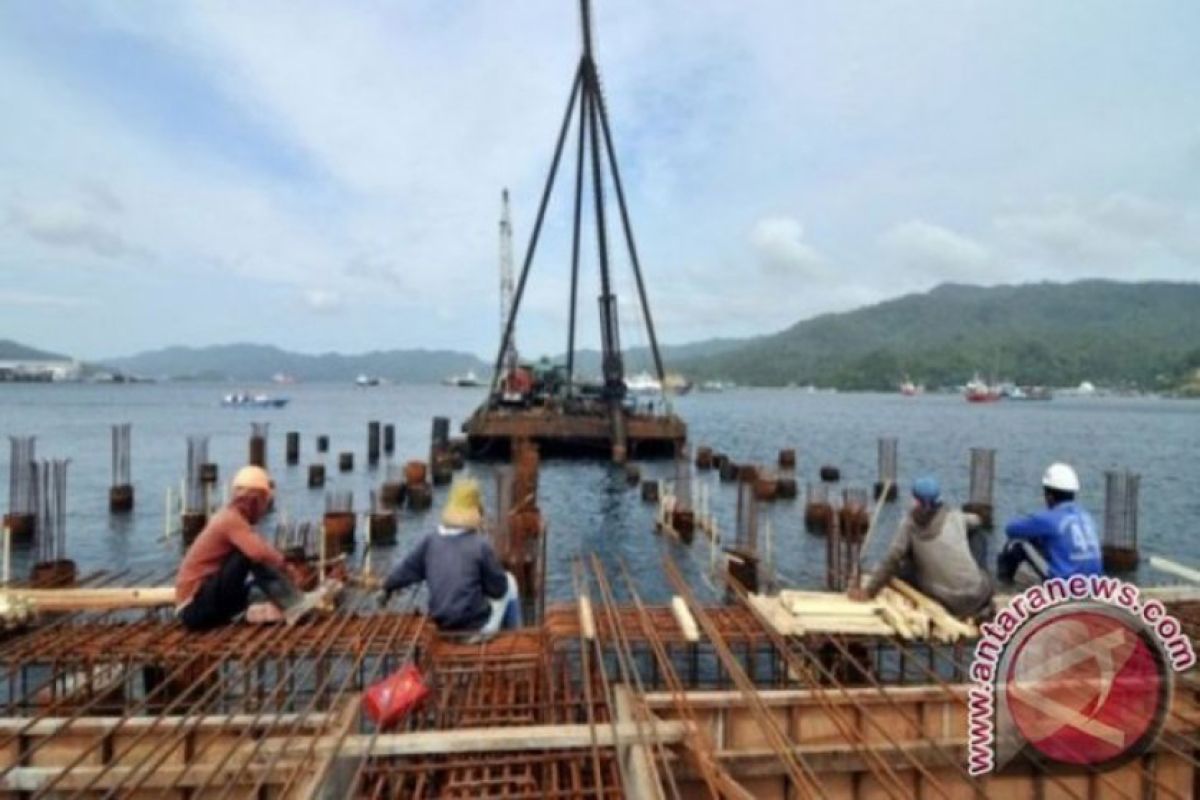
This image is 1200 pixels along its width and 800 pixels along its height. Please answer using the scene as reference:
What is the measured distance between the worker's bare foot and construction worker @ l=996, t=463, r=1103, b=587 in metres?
7.47

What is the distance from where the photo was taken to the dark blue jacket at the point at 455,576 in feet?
23.9

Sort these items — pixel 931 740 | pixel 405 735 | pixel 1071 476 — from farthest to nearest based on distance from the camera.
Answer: pixel 1071 476
pixel 931 740
pixel 405 735

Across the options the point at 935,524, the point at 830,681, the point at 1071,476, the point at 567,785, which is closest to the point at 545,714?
the point at 567,785

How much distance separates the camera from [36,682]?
13133 millimetres

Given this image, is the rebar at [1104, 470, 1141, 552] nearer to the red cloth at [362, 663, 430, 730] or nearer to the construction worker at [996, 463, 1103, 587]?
the construction worker at [996, 463, 1103, 587]

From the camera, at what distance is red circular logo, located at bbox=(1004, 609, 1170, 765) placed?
236 inches

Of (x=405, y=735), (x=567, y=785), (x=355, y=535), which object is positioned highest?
(x=405, y=735)

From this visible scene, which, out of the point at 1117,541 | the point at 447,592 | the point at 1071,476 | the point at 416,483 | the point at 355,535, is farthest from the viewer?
the point at 416,483

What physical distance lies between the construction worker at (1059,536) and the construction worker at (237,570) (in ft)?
23.2

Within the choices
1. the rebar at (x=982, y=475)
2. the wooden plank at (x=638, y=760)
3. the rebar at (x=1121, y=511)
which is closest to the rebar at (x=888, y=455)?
the rebar at (x=982, y=475)

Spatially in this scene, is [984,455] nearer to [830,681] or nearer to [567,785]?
[830,681]

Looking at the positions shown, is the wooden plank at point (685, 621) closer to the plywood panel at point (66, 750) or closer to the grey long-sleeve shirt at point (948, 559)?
the grey long-sleeve shirt at point (948, 559)

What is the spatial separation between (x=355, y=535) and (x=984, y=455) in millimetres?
24347

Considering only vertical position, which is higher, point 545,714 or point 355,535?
point 545,714
